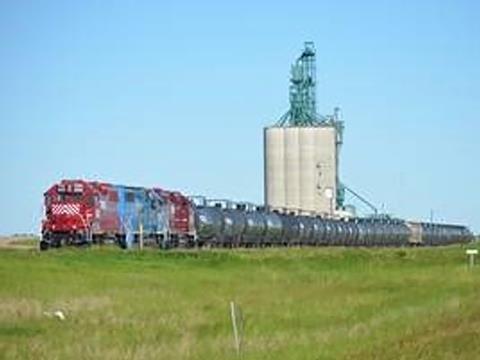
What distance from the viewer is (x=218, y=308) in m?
31.7

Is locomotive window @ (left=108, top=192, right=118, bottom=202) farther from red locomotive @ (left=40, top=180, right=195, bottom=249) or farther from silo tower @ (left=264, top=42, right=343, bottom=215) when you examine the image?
silo tower @ (left=264, top=42, right=343, bottom=215)

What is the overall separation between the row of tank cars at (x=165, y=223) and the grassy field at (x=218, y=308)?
5.97 m

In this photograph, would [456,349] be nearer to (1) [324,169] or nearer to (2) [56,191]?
(2) [56,191]

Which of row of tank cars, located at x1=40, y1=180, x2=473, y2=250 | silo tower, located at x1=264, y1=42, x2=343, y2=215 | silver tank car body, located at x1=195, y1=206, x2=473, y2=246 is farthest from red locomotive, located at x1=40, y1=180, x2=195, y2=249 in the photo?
silo tower, located at x1=264, y1=42, x2=343, y2=215

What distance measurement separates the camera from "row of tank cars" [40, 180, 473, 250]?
5919 centimetres

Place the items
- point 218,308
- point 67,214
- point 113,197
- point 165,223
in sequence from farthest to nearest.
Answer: point 165,223, point 113,197, point 67,214, point 218,308

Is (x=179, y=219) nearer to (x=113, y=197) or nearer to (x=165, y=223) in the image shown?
(x=165, y=223)

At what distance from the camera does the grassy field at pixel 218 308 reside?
20.7 meters

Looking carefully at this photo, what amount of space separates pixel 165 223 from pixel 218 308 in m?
39.5

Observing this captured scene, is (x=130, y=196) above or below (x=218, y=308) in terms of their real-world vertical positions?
above

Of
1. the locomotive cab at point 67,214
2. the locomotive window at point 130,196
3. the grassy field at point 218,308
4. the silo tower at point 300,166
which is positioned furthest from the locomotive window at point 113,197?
the silo tower at point 300,166

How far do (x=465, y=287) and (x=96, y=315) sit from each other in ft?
53.8

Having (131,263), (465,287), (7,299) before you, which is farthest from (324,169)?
(7,299)

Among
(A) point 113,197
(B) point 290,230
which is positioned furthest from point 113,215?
(B) point 290,230
